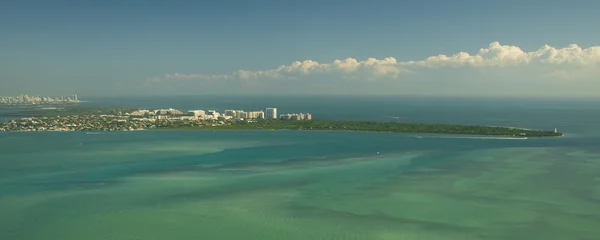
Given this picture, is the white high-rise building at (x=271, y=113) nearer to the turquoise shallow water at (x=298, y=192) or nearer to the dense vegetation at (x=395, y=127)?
the dense vegetation at (x=395, y=127)

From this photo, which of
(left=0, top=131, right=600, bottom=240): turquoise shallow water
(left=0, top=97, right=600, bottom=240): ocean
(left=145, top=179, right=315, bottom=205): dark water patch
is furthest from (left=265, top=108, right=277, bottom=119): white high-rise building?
(left=145, top=179, right=315, bottom=205): dark water patch

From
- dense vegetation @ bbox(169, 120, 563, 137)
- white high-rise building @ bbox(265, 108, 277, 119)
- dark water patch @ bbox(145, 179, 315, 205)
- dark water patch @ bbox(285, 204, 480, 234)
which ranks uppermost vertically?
white high-rise building @ bbox(265, 108, 277, 119)

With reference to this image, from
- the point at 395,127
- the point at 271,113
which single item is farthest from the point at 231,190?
the point at 271,113

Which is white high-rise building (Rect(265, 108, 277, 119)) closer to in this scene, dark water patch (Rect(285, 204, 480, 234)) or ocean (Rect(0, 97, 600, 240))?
ocean (Rect(0, 97, 600, 240))

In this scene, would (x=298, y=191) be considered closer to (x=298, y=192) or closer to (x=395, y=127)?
(x=298, y=192)

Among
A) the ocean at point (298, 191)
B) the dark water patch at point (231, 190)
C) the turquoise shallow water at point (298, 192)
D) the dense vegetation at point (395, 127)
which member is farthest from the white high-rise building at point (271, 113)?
the dark water patch at point (231, 190)

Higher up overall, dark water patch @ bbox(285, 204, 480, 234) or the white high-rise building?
the white high-rise building
